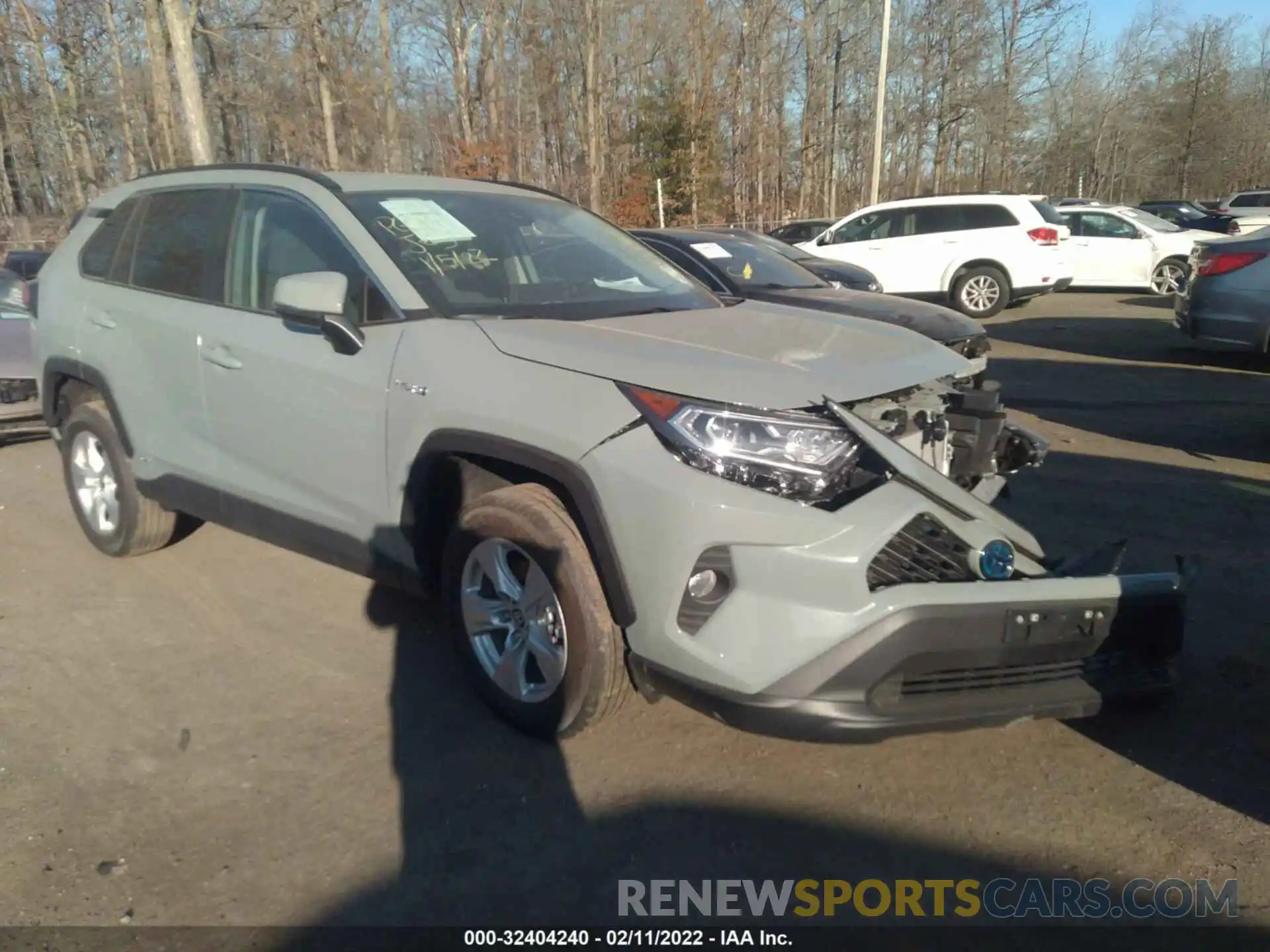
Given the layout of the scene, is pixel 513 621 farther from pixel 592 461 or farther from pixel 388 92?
pixel 388 92

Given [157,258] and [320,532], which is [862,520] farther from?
[157,258]

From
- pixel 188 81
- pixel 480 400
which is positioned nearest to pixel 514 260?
pixel 480 400

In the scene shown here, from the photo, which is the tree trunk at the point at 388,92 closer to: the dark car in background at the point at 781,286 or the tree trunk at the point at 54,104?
the tree trunk at the point at 54,104

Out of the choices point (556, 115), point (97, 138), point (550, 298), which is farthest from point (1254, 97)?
point (550, 298)

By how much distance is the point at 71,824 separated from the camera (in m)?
3.02

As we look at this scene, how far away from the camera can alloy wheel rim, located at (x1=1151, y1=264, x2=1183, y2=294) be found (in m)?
17.0

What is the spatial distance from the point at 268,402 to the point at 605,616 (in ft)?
5.84

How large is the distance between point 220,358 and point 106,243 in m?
1.46

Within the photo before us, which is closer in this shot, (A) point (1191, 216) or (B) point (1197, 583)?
(B) point (1197, 583)

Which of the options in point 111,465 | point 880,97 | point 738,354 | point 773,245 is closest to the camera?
point 738,354

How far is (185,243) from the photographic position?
4547mm

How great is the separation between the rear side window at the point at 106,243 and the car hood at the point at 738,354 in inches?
103

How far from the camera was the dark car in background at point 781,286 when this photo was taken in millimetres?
7660

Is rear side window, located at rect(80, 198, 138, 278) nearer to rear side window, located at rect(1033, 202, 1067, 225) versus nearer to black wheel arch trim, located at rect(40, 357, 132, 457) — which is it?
black wheel arch trim, located at rect(40, 357, 132, 457)
